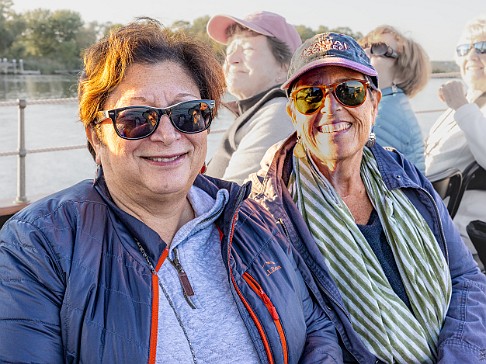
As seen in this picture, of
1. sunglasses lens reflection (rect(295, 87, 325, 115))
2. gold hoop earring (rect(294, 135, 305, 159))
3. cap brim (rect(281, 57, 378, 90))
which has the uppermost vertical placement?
cap brim (rect(281, 57, 378, 90))

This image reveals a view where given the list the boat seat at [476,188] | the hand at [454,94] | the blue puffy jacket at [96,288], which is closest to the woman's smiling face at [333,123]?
the blue puffy jacket at [96,288]

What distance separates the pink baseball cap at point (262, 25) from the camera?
8.63 feet

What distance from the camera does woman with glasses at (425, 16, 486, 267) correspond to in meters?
2.72

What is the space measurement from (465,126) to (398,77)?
0.40m

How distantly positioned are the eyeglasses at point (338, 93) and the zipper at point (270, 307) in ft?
1.83

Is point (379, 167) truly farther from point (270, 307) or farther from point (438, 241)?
point (270, 307)

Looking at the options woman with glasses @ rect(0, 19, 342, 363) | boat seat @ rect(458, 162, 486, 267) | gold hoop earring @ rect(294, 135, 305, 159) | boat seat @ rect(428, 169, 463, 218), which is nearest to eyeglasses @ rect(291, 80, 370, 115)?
gold hoop earring @ rect(294, 135, 305, 159)

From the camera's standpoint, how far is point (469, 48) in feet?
10.3

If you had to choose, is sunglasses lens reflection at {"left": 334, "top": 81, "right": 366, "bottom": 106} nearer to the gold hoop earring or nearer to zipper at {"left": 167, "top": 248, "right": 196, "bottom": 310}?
the gold hoop earring

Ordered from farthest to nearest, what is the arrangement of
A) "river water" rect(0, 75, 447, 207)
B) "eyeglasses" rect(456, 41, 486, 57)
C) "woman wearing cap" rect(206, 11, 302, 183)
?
"river water" rect(0, 75, 447, 207), "eyeglasses" rect(456, 41, 486, 57), "woman wearing cap" rect(206, 11, 302, 183)

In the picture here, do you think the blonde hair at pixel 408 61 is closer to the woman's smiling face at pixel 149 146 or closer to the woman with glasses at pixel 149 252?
the woman with glasses at pixel 149 252

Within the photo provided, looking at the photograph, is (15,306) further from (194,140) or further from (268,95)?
(268,95)

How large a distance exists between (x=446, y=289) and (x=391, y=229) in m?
0.25

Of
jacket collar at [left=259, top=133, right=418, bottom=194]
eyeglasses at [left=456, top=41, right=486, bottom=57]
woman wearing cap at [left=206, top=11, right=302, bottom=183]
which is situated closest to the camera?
jacket collar at [left=259, top=133, right=418, bottom=194]
